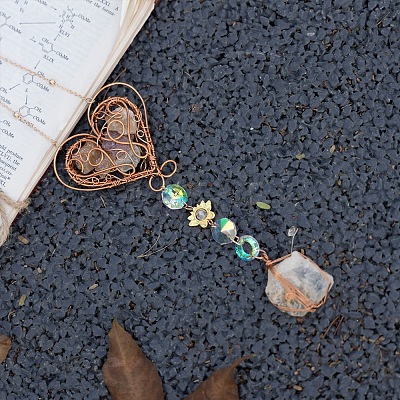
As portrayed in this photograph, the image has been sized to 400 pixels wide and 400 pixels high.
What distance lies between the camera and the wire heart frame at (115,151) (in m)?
0.98

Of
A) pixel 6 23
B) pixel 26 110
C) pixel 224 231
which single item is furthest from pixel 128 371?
pixel 6 23

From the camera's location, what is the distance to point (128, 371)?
0.95 m

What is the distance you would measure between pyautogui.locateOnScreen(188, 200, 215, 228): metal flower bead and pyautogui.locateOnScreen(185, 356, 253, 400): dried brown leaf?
0.77 feet

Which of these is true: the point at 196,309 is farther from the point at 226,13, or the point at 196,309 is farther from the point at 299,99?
the point at 226,13

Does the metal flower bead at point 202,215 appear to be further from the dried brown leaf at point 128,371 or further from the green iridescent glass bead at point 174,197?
the dried brown leaf at point 128,371

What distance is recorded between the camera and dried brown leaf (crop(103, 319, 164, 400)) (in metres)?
0.94

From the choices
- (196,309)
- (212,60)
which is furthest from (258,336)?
(212,60)

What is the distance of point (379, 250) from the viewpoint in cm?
96

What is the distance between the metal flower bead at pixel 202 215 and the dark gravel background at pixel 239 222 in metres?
0.02

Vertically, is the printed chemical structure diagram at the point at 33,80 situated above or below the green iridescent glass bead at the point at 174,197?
below

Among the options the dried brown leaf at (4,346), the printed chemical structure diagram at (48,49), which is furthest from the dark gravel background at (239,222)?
the printed chemical structure diagram at (48,49)

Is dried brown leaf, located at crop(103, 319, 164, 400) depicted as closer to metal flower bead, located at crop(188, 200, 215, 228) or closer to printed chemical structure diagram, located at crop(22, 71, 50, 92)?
metal flower bead, located at crop(188, 200, 215, 228)

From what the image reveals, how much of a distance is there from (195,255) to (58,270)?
25 cm

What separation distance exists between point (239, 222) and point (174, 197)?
0.39 feet
